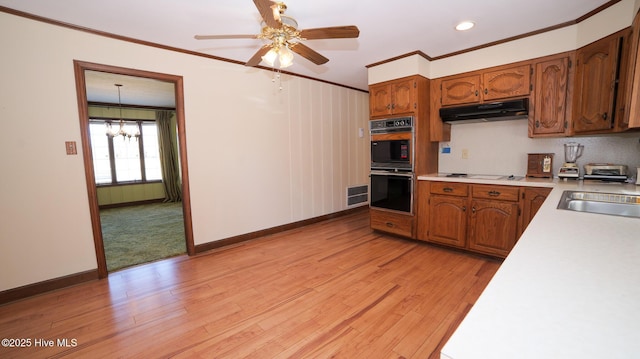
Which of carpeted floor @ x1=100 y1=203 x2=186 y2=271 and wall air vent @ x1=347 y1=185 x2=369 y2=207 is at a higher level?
wall air vent @ x1=347 y1=185 x2=369 y2=207

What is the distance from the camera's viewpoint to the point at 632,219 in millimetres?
1222

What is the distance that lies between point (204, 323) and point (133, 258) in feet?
6.18

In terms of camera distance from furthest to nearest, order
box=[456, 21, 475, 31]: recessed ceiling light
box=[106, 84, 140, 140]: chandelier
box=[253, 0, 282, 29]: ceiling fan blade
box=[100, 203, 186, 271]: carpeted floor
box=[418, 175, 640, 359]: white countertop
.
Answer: box=[106, 84, 140, 140]: chandelier < box=[100, 203, 186, 271]: carpeted floor < box=[456, 21, 475, 31]: recessed ceiling light < box=[253, 0, 282, 29]: ceiling fan blade < box=[418, 175, 640, 359]: white countertop

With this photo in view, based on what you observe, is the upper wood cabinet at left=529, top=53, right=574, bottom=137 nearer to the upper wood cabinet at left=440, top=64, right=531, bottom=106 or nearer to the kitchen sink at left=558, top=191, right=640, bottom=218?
the upper wood cabinet at left=440, top=64, right=531, bottom=106

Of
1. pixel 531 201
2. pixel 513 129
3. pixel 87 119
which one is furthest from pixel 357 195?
pixel 87 119

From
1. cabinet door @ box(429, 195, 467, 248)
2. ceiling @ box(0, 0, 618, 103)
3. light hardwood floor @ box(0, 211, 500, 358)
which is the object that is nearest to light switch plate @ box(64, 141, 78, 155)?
ceiling @ box(0, 0, 618, 103)

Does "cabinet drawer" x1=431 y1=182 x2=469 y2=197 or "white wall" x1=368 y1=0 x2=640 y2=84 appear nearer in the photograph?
"white wall" x1=368 y1=0 x2=640 y2=84

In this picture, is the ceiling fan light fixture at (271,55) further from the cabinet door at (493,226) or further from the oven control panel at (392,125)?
the cabinet door at (493,226)

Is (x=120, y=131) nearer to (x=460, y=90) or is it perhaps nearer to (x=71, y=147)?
(x=71, y=147)

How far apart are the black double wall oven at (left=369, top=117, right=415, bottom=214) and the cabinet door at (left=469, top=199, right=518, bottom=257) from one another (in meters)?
0.76

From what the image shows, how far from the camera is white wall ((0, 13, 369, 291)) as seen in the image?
2291mm

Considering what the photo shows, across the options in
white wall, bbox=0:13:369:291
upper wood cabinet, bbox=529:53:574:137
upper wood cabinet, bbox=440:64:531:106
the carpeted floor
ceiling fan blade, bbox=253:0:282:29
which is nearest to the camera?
ceiling fan blade, bbox=253:0:282:29

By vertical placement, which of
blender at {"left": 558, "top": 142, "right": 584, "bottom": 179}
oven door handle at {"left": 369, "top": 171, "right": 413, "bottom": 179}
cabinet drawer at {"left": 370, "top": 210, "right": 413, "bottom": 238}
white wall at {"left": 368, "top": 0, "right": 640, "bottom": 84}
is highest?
white wall at {"left": 368, "top": 0, "right": 640, "bottom": 84}

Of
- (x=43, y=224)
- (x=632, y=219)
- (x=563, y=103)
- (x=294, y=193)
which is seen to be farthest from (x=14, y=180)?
(x=563, y=103)
